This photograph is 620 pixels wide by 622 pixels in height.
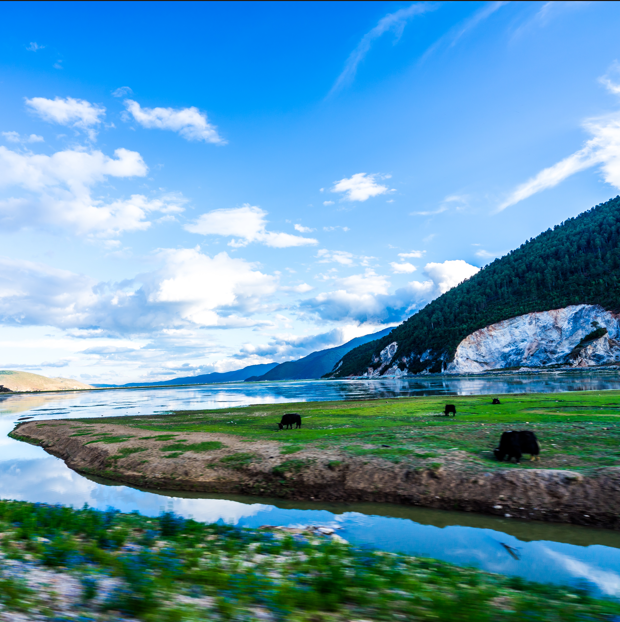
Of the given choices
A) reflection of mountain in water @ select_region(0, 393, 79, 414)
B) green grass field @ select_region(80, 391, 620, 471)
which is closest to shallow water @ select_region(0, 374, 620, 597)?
green grass field @ select_region(80, 391, 620, 471)

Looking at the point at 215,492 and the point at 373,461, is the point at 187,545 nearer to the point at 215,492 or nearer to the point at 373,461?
the point at 215,492

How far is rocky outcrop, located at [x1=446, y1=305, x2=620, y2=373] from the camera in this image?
469ft

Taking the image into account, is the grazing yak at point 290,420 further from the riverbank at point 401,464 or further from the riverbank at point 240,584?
the riverbank at point 240,584

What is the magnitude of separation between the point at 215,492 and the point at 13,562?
12.1 meters

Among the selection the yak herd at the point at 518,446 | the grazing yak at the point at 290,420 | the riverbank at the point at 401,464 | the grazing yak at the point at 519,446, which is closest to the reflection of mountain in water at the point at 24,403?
the grazing yak at the point at 290,420

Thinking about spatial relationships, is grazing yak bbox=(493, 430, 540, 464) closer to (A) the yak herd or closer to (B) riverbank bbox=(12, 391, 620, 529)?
(A) the yak herd

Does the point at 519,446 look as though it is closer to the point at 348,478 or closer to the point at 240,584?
the point at 348,478

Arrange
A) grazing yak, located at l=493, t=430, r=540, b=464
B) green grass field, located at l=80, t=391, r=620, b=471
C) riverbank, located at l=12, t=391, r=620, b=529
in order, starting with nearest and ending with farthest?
riverbank, located at l=12, t=391, r=620, b=529 → grazing yak, located at l=493, t=430, r=540, b=464 → green grass field, located at l=80, t=391, r=620, b=471

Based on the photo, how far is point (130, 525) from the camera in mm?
10578

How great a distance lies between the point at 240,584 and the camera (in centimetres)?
638

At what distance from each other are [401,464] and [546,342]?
175 metres

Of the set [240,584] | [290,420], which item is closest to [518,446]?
[240,584]

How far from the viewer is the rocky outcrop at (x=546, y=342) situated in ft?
469

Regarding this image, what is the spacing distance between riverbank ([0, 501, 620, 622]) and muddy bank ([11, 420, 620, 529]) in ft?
21.8
